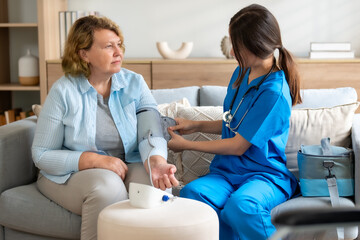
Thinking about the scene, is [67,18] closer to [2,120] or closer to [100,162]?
[2,120]

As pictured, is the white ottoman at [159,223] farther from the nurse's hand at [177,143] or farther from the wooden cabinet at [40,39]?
the wooden cabinet at [40,39]

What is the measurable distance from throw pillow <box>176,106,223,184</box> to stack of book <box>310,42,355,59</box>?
1.21 m

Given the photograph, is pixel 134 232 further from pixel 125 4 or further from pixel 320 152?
pixel 125 4

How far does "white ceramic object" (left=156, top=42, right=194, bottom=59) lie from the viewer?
3.61 meters

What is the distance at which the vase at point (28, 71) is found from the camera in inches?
148

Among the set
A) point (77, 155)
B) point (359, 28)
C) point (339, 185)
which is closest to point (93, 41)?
point (77, 155)

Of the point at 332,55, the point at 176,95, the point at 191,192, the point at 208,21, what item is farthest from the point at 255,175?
the point at 208,21

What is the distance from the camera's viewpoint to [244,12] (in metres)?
2.10

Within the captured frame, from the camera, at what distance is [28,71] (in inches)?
148

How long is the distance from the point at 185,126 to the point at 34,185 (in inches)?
26.3

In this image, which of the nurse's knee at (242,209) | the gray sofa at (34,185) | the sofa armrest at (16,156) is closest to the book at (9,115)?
the gray sofa at (34,185)

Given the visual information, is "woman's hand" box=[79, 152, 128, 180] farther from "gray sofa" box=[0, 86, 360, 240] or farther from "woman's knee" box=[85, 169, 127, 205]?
"gray sofa" box=[0, 86, 360, 240]

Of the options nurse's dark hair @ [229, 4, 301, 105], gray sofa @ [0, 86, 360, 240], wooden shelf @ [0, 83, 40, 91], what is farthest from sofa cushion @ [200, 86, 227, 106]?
wooden shelf @ [0, 83, 40, 91]

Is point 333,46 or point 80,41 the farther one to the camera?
point 333,46
